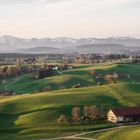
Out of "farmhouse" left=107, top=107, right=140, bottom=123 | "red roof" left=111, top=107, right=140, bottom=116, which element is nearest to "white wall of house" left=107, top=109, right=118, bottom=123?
"farmhouse" left=107, top=107, right=140, bottom=123

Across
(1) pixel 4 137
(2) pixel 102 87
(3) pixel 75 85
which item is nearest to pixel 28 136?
(1) pixel 4 137

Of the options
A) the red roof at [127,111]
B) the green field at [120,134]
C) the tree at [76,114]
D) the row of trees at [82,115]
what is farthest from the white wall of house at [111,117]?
the green field at [120,134]

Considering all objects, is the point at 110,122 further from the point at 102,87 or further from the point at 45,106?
the point at 102,87

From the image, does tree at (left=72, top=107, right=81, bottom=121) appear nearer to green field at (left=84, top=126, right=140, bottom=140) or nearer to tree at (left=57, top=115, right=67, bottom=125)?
tree at (left=57, top=115, right=67, bottom=125)

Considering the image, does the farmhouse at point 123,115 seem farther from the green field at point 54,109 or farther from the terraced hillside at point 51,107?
the terraced hillside at point 51,107

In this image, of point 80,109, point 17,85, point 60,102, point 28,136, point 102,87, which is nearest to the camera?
point 28,136

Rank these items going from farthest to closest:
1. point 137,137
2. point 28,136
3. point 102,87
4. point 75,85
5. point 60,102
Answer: point 75,85 < point 102,87 < point 60,102 < point 28,136 < point 137,137

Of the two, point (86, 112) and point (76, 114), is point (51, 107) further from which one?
point (76, 114)
